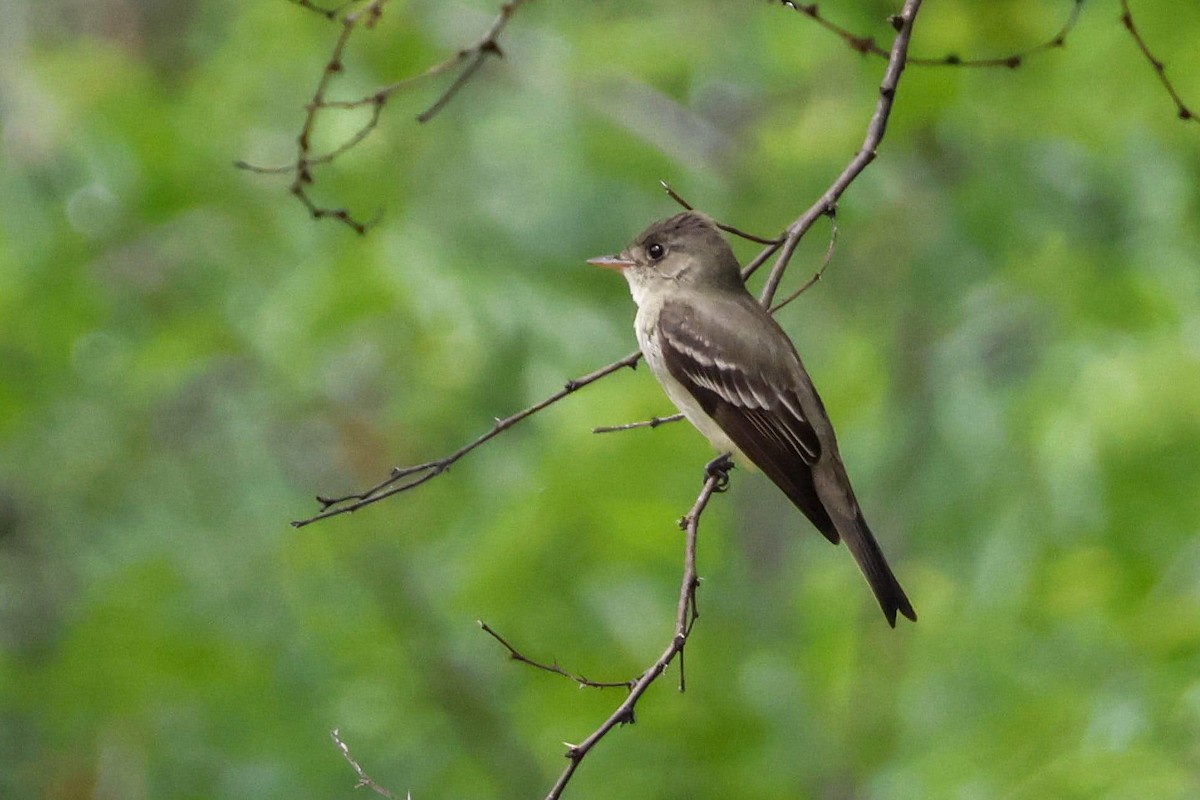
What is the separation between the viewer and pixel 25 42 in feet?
29.1

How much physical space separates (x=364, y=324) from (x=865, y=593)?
2.64m

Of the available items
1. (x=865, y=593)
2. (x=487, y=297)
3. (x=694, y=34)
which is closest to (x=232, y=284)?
(x=487, y=297)

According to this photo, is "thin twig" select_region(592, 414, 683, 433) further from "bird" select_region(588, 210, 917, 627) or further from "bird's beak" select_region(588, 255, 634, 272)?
"bird's beak" select_region(588, 255, 634, 272)

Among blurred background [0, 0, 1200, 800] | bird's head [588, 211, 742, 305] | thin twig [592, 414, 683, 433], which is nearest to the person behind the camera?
thin twig [592, 414, 683, 433]

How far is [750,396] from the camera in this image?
507 centimetres

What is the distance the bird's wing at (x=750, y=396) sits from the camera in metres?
4.92

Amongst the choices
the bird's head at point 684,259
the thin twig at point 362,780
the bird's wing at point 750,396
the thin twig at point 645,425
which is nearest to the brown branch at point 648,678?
the thin twig at point 362,780

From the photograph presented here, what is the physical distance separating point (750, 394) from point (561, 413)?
1869 mm

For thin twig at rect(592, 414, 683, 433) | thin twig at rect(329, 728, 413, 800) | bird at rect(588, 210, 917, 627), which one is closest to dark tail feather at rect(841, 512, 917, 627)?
bird at rect(588, 210, 917, 627)

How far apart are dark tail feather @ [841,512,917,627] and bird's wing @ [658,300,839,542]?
9 cm

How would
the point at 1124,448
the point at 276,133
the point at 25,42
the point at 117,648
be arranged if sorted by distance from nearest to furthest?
the point at 1124,448, the point at 117,648, the point at 276,133, the point at 25,42

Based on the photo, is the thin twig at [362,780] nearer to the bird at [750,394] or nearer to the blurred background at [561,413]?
the bird at [750,394]

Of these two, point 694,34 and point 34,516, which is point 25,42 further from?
point 694,34

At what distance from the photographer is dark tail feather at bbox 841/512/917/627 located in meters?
4.46
